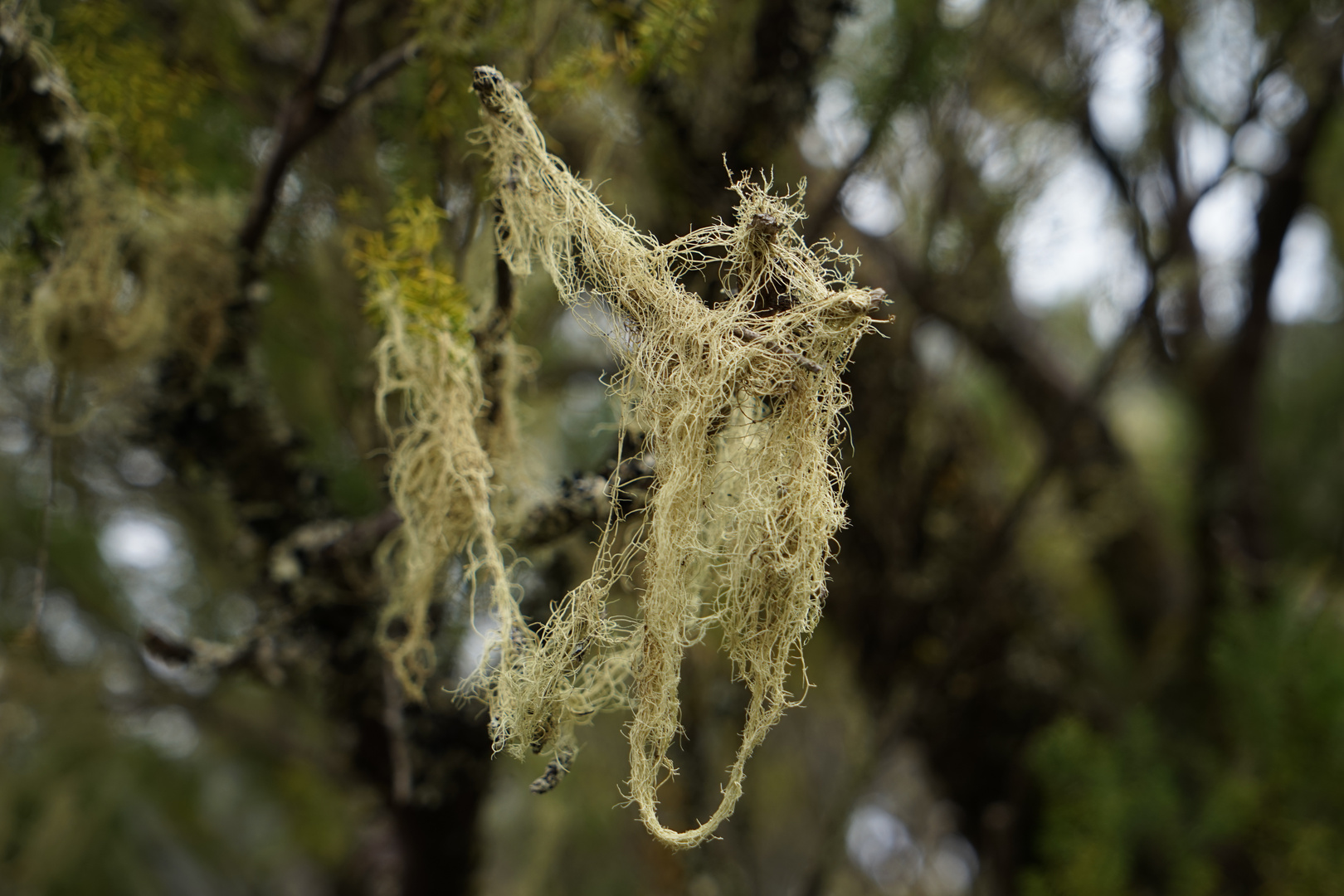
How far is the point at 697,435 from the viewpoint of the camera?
436 millimetres

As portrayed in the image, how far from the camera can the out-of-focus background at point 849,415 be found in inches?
29.2

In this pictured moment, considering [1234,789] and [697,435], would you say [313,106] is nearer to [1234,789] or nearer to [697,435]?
[697,435]

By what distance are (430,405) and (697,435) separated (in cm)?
23

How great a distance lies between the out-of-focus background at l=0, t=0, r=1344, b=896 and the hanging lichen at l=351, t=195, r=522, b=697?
3 centimetres

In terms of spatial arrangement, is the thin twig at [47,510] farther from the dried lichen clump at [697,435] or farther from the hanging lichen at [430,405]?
the dried lichen clump at [697,435]

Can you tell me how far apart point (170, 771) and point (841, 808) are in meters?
2.54

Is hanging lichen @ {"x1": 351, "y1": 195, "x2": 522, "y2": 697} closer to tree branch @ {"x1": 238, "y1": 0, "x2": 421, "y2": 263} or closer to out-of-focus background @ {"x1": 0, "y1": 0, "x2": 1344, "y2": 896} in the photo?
out-of-focus background @ {"x1": 0, "y1": 0, "x2": 1344, "y2": 896}

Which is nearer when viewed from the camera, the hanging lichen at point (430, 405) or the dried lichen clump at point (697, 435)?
the dried lichen clump at point (697, 435)

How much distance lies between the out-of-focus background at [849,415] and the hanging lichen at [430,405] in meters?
0.03

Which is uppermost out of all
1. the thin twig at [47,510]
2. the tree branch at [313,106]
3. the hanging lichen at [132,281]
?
the tree branch at [313,106]

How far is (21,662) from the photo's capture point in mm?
1895

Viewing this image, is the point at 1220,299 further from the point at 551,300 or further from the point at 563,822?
the point at 563,822

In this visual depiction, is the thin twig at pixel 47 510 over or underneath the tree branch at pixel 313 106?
underneath

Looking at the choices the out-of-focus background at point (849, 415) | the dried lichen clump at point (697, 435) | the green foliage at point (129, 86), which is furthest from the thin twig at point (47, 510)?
the dried lichen clump at point (697, 435)
